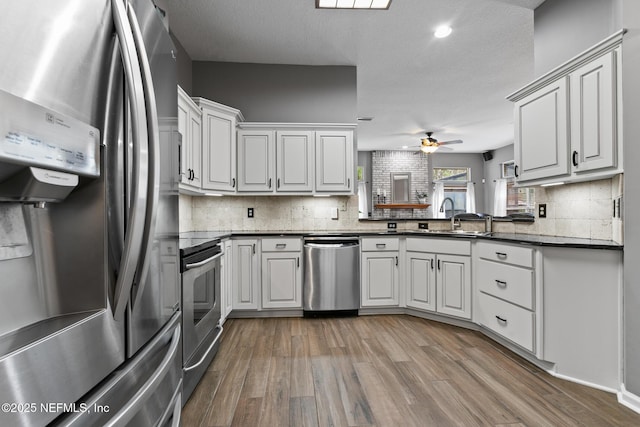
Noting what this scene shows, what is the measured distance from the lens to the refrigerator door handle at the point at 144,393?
672 millimetres

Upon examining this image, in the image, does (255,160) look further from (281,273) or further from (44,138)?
(44,138)

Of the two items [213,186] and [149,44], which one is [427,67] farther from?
[149,44]

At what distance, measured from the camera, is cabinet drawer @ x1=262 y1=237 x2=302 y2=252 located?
133 inches

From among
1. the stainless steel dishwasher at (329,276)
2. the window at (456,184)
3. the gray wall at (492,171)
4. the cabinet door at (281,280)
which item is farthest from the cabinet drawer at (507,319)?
the window at (456,184)

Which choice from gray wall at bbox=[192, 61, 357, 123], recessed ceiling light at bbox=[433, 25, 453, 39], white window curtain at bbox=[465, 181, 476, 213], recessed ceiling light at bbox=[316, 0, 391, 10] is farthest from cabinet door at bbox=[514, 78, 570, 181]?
white window curtain at bbox=[465, 181, 476, 213]

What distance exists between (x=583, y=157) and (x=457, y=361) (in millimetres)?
1696

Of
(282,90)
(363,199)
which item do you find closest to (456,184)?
(363,199)

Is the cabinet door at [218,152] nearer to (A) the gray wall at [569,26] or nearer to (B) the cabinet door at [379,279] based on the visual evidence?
(B) the cabinet door at [379,279]

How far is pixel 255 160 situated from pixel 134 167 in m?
3.01

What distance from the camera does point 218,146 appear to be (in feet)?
11.1

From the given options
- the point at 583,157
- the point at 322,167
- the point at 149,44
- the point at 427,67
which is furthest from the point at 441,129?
the point at 149,44

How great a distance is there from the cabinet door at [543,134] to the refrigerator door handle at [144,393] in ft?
8.95

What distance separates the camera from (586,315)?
2002mm

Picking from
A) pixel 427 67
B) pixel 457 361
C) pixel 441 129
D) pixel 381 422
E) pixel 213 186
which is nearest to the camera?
pixel 381 422
